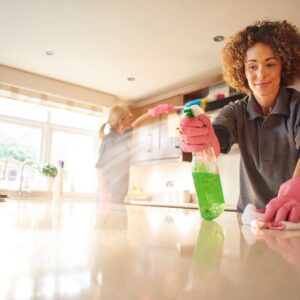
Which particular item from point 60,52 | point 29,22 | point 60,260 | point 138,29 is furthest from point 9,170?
point 60,260

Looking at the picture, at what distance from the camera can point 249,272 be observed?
0.21 m

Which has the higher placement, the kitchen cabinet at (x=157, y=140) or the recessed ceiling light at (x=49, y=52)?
the recessed ceiling light at (x=49, y=52)

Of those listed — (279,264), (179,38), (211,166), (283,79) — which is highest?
(179,38)

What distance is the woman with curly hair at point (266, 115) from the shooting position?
3.33 ft

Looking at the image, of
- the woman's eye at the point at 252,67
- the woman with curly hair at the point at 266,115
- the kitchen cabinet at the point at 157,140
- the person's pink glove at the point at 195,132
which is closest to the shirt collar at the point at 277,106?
the woman with curly hair at the point at 266,115

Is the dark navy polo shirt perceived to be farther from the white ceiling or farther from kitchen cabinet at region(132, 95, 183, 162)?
kitchen cabinet at region(132, 95, 183, 162)

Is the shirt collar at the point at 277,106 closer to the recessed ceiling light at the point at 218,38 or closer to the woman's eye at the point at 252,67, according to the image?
the woman's eye at the point at 252,67

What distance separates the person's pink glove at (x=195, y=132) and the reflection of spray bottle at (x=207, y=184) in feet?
0.07

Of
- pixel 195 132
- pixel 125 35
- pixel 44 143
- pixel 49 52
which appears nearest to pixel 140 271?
pixel 195 132

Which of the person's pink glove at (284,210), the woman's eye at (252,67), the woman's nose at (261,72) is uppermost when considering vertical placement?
the woman's eye at (252,67)

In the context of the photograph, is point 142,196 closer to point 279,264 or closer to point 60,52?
point 60,52

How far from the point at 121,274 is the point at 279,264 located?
0.14 meters

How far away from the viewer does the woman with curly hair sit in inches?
39.9

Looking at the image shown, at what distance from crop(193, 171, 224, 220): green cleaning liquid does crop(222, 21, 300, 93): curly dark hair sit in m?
0.57
